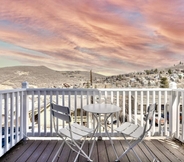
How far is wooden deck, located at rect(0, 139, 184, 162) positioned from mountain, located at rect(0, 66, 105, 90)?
1.59m

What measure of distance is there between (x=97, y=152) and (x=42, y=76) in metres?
2.91

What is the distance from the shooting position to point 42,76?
4.45m

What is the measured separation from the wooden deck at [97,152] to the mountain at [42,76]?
62.7 inches

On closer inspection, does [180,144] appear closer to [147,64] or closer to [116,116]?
[116,116]

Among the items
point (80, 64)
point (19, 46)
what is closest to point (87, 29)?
point (80, 64)

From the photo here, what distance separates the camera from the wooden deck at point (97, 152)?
2.37 m

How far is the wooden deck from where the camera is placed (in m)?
2.37

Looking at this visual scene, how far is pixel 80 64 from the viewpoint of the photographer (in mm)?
4891

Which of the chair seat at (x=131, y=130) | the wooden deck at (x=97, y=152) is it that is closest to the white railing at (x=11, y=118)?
the wooden deck at (x=97, y=152)

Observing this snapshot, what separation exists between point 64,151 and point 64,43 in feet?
10.9

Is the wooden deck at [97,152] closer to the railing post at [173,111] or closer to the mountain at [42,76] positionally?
the railing post at [173,111]

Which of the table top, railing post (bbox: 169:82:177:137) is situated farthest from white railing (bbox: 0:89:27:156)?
railing post (bbox: 169:82:177:137)

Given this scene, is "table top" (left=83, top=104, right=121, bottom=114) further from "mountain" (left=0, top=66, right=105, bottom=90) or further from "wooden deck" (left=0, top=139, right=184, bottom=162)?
"mountain" (left=0, top=66, right=105, bottom=90)

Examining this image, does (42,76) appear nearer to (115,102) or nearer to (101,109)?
(115,102)
